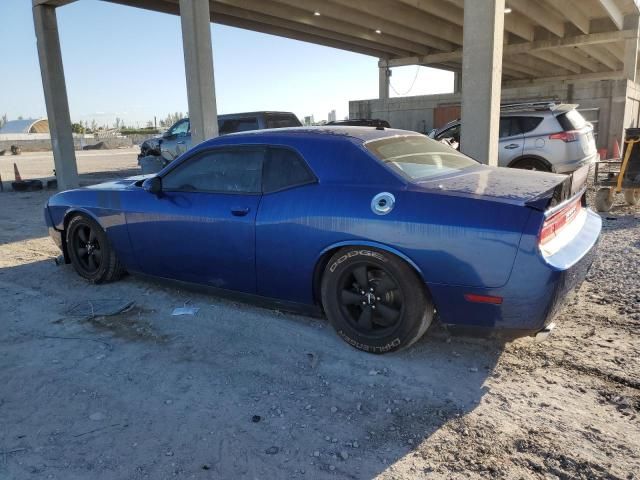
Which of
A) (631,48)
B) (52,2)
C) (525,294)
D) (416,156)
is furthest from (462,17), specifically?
(525,294)

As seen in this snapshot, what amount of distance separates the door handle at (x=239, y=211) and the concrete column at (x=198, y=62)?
6.52 metres

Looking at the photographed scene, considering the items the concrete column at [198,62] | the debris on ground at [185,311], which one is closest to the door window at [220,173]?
the debris on ground at [185,311]

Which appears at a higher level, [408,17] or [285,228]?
[408,17]

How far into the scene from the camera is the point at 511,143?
9.86 metres

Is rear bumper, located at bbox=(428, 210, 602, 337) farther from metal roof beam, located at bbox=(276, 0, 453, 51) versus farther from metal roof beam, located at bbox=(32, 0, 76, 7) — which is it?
metal roof beam, located at bbox=(276, 0, 453, 51)

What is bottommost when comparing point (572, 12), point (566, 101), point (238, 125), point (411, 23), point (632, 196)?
point (632, 196)

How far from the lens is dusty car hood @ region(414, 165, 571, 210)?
9.77 feet

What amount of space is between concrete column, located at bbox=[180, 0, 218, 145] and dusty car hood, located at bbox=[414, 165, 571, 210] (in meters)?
7.11

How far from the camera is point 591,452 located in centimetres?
238

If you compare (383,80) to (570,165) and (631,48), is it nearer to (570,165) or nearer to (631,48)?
(631,48)

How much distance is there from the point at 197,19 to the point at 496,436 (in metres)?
9.49

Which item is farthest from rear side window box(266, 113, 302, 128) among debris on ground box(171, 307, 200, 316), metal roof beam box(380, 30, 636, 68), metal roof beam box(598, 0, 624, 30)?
metal roof beam box(380, 30, 636, 68)

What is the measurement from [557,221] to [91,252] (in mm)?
4310

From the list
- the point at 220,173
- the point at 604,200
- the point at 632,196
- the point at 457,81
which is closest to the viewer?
the point at 220,173
